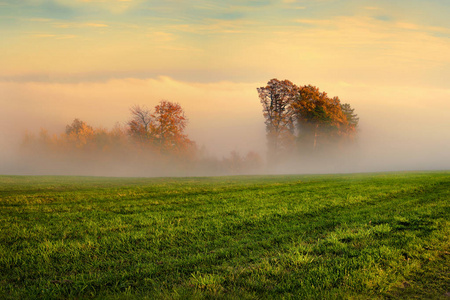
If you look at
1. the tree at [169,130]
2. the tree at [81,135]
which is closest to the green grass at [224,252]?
the tree at [169,130]

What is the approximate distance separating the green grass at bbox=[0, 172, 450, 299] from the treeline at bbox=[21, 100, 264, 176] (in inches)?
1753

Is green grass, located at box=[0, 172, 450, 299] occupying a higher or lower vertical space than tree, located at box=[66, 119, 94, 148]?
lower

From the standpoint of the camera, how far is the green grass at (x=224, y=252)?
5445mm

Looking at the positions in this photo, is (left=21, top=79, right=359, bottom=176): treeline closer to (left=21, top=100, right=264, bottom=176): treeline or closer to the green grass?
(left=21, top=100, right=264, bottom=176): treeline

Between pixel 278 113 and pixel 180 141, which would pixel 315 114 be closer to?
pixel 278 113

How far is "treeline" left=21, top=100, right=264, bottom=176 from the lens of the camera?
57.4m

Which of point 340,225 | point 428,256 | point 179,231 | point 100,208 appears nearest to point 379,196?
point 340,225

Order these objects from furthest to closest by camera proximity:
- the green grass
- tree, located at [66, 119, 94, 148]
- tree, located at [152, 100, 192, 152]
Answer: tree, located at [66, 119, 94, 148] < tree, located at [152, 100, 192, 152] < the green grass

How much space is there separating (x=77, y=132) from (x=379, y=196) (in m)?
74.3

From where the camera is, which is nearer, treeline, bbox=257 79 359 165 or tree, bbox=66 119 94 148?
treeline, bbox=257 79 359 165

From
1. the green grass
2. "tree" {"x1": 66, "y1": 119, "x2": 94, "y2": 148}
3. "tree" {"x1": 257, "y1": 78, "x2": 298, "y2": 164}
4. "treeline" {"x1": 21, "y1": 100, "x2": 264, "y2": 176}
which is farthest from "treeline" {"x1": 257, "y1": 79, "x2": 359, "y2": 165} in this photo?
the green grass

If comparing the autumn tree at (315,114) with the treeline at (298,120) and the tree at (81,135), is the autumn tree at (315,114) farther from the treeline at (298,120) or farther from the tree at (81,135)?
the tree at (81,135)

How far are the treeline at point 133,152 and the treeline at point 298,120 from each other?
15.7m

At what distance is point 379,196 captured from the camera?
1662cm
